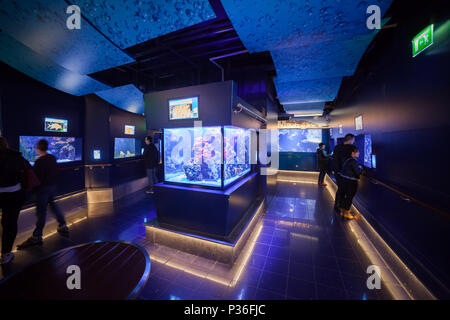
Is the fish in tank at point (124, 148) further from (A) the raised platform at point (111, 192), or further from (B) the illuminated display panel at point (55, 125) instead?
(B) the illuminated display panel at point (55, 125)

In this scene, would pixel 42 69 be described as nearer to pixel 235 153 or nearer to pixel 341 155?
pixel 235 153

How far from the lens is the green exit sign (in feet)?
6.44

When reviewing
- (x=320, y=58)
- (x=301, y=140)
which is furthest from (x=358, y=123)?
(x=301, y=140)

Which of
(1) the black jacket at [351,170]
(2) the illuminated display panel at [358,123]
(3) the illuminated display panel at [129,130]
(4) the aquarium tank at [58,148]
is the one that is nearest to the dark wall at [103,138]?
(3) the illuminated display panel at [129,130]

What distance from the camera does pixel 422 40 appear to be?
2080 mm

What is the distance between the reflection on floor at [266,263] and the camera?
6.75ft

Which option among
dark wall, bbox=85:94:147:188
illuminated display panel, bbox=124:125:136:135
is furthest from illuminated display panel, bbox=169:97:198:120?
illuminated display panel, bbox=124:125:136:135

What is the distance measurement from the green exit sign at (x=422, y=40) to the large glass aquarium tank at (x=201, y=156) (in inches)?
102

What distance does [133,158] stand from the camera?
6516mm

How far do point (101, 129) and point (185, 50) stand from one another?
3.62 meters

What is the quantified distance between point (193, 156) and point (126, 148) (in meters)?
4.41
